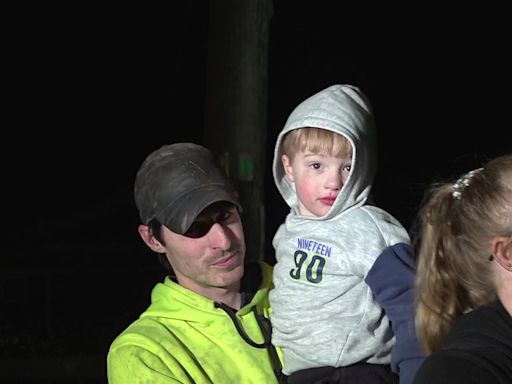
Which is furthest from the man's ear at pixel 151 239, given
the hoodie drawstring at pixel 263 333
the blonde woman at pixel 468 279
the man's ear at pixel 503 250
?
the man's ear at pixel 503 250

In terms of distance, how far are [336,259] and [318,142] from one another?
0.33 meters

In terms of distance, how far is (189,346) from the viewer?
2916 mm

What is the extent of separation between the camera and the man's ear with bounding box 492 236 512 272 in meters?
2.13

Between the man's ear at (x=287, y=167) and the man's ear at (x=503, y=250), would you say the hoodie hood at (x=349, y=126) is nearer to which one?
the man's ear at (x=287, y=167)

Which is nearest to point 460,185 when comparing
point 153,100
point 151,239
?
point 151,239

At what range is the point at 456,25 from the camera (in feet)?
29.6

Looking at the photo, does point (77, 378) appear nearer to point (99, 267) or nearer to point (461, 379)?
point (99, 267)

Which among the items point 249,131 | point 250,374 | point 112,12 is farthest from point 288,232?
point 112,12

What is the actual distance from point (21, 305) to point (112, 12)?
2611 millimetres

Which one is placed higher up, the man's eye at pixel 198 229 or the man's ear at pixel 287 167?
the man's ear at pixel 287 167

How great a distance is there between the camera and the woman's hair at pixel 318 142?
111 inches

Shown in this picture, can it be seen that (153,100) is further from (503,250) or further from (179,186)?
(503,250)

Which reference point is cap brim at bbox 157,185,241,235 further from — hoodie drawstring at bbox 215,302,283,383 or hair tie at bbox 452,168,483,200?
hair tie at bbox 452,168,483,200

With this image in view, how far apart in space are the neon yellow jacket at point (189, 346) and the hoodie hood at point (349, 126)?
1.22 feet
